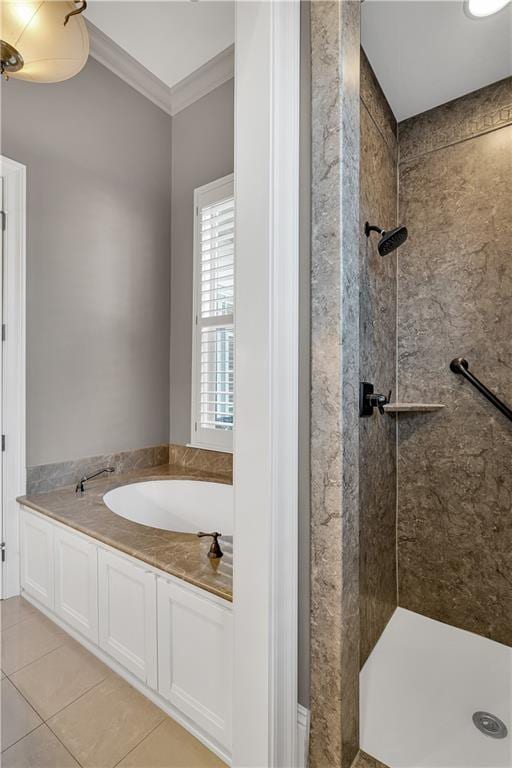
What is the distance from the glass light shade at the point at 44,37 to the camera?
4.33 feet

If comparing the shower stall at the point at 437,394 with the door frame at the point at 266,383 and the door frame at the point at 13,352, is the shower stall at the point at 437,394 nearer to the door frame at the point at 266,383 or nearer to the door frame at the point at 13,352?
the door frame at the point at 266,383

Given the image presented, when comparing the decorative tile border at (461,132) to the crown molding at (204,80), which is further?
the crown molding at (204,80)

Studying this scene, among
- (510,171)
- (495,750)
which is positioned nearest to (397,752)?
(495,750)

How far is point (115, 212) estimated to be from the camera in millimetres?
2703

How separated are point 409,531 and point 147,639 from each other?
4.45 feet

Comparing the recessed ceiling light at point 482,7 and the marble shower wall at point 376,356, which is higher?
the recessed ceiling light at point 482,7

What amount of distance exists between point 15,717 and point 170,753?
61 centimetres

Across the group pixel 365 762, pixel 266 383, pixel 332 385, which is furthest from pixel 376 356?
pixel 365 762

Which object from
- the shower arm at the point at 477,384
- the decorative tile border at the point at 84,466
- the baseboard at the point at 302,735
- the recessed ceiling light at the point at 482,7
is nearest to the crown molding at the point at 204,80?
the recessed ceiling light at the point at 482,7

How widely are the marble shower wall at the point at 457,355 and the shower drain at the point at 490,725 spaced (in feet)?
1.62

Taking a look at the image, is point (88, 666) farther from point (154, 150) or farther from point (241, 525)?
point (154, 150)

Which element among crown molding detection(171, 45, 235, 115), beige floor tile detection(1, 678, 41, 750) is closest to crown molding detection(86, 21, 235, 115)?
crown molding detection(171, 45, 235, 115)

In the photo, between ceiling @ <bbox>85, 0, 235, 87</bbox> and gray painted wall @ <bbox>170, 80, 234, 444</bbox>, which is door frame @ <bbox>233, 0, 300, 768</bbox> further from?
gray painted wall @ <bbox>170, 80, 234, 444</bbox>

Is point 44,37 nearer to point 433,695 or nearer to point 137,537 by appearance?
point 137,537
